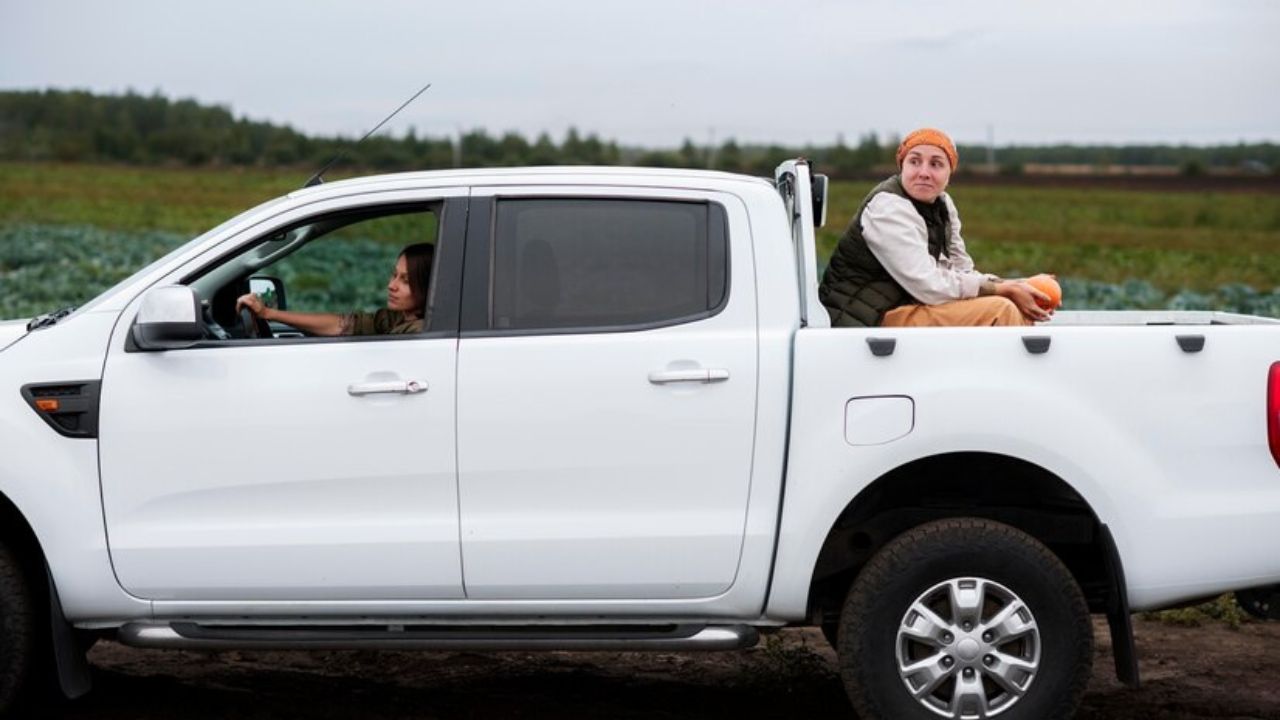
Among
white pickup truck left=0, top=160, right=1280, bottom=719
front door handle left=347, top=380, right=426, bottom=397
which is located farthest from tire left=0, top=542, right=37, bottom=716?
front door handle left=347, top=380, right=426, bottom=397

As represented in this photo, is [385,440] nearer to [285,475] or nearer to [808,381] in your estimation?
[285,475]

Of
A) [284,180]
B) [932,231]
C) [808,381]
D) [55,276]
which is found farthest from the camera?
[284,180]

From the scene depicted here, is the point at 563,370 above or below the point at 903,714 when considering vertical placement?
above

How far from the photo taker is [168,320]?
17.4 feet

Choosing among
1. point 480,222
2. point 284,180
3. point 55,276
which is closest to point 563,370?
point 480,222

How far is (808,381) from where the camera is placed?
529cm

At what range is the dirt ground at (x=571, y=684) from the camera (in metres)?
6.21

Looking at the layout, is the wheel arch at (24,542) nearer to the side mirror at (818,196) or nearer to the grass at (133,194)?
the side mirror at (818,196)

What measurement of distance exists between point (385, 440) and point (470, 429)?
0.26 metres

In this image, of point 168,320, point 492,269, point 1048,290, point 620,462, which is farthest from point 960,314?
point 168,320

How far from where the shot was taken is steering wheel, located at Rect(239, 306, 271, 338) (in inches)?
233

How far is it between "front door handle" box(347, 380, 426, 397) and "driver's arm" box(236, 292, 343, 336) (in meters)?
0.49

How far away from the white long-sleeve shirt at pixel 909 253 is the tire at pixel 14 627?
9.64 ft

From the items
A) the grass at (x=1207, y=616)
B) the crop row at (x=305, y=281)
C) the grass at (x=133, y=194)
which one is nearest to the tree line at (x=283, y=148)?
the grass at (x=133, y=194)
